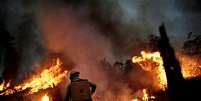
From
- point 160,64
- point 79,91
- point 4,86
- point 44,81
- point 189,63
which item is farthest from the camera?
point 189,63

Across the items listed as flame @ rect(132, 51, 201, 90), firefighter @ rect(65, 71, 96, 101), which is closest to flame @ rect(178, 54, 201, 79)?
flame @ rect(132, 51, 201, 90)

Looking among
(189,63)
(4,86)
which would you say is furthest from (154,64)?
(4,86)

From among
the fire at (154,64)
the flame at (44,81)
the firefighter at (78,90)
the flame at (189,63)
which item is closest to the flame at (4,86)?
the flame at (44,81)

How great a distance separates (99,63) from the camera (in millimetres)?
23828

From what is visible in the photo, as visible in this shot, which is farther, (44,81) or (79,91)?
(44,81)

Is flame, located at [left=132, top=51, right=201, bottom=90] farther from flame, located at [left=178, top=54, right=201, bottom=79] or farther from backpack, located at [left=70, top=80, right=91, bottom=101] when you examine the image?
backpack, located at [left=70, top=80, right=91, bottom=101]

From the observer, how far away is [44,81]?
18.2 metres

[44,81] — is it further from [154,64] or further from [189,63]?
[189,63]

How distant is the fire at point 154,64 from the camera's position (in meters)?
22.0

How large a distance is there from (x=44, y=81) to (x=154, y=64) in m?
9.78

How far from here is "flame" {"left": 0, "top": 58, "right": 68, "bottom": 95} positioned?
17.5m

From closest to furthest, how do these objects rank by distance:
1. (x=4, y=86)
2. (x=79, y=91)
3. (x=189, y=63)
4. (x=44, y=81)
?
1. (x=79, y=91)
2. (x=4, y=86)
3. (x=44, y=81)
4. (x=189, y=63)

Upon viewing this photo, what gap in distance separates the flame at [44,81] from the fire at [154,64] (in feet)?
25.4

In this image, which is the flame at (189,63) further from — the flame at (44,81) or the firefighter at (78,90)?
the firefighter at (78,90)
